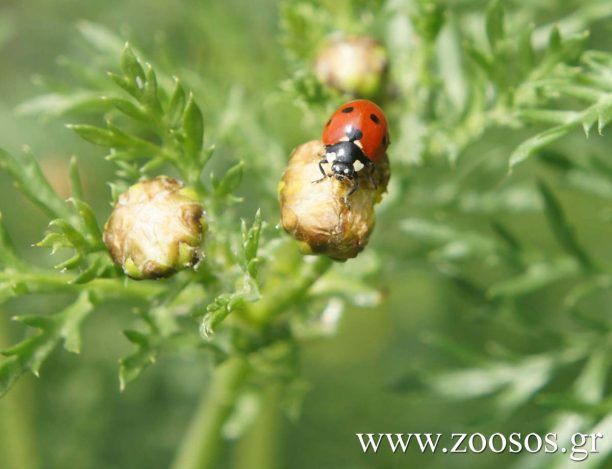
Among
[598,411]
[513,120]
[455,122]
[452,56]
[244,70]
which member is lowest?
[598,411]

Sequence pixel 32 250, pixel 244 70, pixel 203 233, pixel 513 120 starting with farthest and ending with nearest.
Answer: pixel 32 250
pixel 244 70
pixel 513 120
pixel 203 233

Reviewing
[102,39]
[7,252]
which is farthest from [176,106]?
[102,39]

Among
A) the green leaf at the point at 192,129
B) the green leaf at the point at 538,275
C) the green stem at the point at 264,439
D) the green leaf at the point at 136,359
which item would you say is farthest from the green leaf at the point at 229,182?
the green stem at the point at 264,439

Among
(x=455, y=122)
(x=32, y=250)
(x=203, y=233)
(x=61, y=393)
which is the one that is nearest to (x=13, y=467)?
(x=61, y=393)

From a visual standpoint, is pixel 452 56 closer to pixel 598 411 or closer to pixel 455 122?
pixel 455 122

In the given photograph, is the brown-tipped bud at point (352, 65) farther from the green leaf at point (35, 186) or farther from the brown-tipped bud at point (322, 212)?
the green leaf at point (35, 186)

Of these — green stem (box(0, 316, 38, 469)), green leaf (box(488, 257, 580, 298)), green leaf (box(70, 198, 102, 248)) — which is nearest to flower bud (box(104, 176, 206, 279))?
green leaf (box(70, 198, 102, 248))

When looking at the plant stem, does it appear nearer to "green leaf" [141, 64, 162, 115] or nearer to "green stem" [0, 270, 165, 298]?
"green stem" [0, 270, 165, 298]
